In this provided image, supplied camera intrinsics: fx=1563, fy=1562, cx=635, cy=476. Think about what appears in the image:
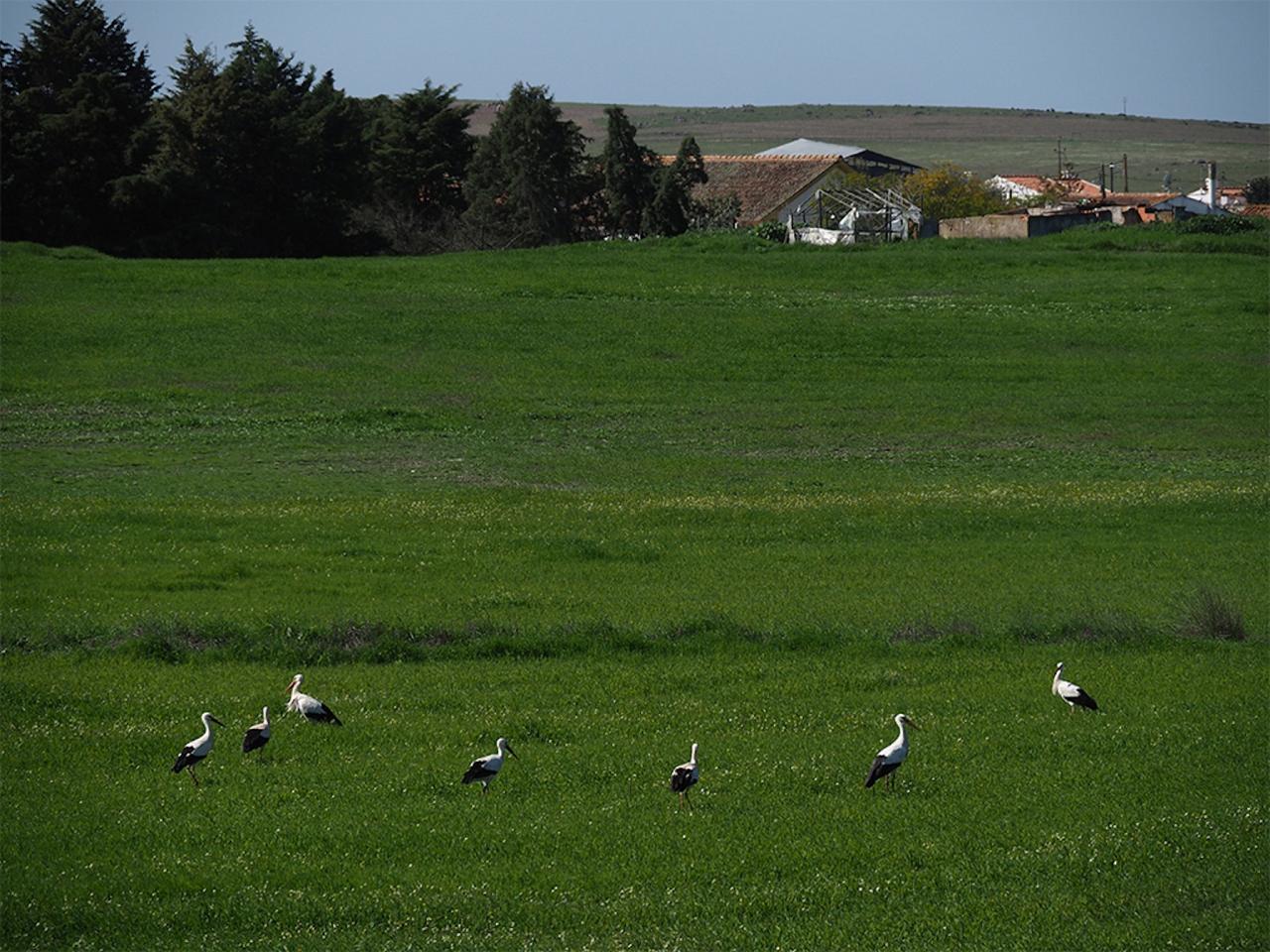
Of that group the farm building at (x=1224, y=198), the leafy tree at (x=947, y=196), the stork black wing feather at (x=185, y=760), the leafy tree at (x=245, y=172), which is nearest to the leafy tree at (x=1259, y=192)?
the farm building at (x=1224, y=198)

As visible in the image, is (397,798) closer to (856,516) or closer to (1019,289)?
(856,516)

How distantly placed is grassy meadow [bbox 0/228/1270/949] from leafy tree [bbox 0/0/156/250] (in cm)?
1559

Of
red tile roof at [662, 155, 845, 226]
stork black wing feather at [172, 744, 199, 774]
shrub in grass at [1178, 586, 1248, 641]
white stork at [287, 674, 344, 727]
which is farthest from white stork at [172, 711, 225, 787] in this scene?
red tile roof at [662, 155, 845, 226]

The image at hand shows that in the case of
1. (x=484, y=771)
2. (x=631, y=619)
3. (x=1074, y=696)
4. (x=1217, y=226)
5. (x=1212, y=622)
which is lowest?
(x=1212, y=622)

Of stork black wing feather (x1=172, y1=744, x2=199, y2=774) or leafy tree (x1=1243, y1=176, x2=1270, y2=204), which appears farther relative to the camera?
leafy tree (x1=1243, y1=176, x2=1270, y2=204)

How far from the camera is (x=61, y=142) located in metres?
65.4

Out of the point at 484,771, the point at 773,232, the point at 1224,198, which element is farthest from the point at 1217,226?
the point at 484,771

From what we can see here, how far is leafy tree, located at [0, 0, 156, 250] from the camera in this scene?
6512 cm

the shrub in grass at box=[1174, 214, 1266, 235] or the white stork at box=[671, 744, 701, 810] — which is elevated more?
the shrub in grass at box=[1174, 214, 1266, 235]

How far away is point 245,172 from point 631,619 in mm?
57558

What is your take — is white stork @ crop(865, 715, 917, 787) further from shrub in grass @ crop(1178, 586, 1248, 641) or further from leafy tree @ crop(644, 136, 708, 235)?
leafy tree @ crop(644, 136, 708, 235)

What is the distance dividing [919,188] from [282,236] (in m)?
42.9

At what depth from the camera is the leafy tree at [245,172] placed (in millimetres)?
68438

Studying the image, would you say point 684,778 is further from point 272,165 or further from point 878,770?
point 272,165
